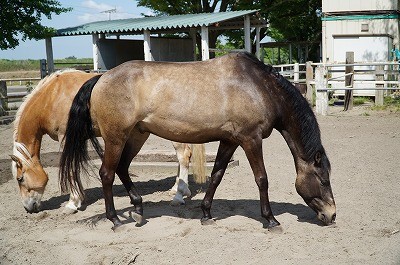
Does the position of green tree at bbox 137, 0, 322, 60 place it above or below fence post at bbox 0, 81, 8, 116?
above

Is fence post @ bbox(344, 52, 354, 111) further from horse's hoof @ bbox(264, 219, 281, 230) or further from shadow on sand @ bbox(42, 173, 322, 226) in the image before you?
horse's hoof @ bbox(264, 219, 281, 230)

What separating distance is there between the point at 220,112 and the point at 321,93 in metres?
8.71

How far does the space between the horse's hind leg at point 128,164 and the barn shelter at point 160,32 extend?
11.4 metres

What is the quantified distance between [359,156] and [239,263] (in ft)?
14.6

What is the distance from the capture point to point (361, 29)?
17.2 m

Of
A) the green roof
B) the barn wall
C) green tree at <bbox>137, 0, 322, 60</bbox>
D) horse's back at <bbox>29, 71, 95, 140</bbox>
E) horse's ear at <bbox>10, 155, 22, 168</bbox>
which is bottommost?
horse's ear at <bbox>10, 155, 22, 168</bbox>

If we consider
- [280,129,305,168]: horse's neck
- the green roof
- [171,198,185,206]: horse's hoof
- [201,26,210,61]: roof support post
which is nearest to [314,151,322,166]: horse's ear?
[280,129,305,168]: horse's neck

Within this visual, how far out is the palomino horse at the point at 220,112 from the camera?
4.86 metres

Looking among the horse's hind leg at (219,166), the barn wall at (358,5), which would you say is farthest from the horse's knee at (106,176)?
the barn wall at (358,5)

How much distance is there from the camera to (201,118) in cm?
489

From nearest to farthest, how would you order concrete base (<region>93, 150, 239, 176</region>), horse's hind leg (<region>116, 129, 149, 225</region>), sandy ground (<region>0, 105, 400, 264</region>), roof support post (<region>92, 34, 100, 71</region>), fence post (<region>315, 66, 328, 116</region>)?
sandy ground (<region>0, 105, 400, 264</region>) → horse's hind leg (<region>116, 129, 149, 225</region>) → concrete base (<region>93, 150, 239, 176</region>) → fence post (<region>315, 66, 328, 116</region>) → roof support post (<region>92, 34, 100, 71</region>)

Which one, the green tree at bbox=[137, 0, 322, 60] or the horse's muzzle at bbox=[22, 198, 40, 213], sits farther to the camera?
the green tree at bbox=[137, 0, 322, 60]

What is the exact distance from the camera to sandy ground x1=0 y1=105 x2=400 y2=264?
14.1 ft

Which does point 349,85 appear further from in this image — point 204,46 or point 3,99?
point 3,99
